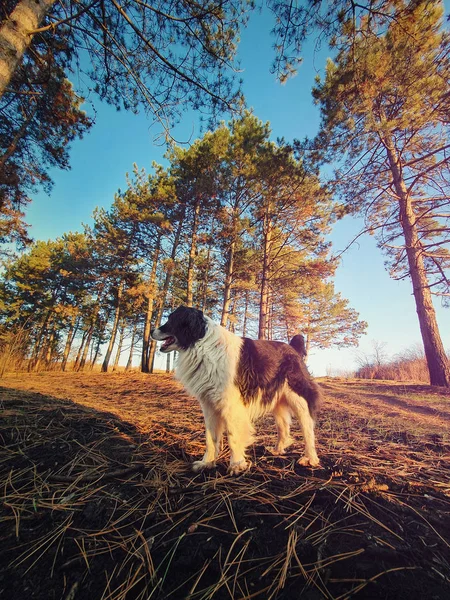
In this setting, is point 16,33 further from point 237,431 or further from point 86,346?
point 86,346

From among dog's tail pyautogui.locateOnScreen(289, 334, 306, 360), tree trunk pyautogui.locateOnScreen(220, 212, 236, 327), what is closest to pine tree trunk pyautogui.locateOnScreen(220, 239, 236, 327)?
tree trunk pyautogui.locateOnScreen(220, 212, 236, 327)

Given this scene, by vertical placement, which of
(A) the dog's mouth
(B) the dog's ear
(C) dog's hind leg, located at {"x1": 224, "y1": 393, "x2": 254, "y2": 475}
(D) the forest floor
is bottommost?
(D) the forest floor

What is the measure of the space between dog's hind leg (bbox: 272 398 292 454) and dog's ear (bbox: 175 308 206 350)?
1358 millimetres

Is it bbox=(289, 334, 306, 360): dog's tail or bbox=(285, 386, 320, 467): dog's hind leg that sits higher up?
bbox=(289, 334, 306, 360): dog's tail

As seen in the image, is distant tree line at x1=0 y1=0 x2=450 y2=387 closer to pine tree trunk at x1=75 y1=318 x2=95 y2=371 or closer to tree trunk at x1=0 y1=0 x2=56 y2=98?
tree trunk at x1=0 y1=0 x2=56 y2=98

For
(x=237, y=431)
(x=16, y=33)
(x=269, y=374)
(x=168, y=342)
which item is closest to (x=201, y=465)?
(x=237, y=431)

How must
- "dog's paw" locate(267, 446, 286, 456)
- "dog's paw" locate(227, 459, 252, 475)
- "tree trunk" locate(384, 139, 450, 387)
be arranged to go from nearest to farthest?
"dog's paw" locate(227, 459, 252, 475) → "dog's paw" locate(267, 446, 286, 456) → "tree trunk" locate(384, 139, 450, 387)

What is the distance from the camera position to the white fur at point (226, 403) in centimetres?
238

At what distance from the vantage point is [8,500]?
157 cm

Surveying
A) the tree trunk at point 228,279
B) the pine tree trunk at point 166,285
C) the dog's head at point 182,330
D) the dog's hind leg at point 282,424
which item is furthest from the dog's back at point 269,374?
the pine tree trunk at point 166,285

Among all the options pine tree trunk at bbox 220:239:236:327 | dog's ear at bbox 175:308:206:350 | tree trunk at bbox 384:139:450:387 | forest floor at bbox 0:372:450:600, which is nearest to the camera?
forest floor at bbox 0:372:450:600

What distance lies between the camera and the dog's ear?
9.71 feet

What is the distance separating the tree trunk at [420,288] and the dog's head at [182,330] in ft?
29.9

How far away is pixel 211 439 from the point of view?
245 centimetres
